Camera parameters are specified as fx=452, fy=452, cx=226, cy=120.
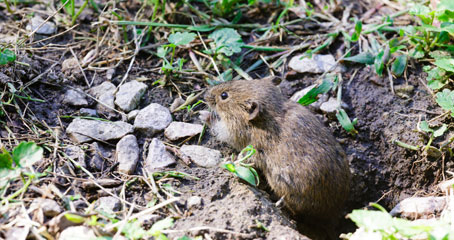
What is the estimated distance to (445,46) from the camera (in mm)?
5508

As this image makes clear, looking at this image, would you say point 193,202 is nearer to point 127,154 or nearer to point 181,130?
point 127,154

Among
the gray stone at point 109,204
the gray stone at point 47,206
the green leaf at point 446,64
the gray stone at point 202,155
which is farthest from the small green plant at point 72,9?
the green leaf at point 446,64

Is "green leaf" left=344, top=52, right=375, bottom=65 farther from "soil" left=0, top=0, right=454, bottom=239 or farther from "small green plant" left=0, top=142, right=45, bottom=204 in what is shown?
"small green plant" left=0, top=142, right=45, bottom=204

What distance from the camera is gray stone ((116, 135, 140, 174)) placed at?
4344 mm

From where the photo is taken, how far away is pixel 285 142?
483 cm

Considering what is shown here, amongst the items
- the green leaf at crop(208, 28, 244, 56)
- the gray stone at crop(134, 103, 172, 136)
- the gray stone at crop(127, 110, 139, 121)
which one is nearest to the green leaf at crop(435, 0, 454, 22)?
the green leaf at crop(208, 28, 244, 56)

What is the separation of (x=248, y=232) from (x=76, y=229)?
4.53 feet

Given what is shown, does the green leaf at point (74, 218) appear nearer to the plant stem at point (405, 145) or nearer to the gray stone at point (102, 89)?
the gray stone at point (102, 89)

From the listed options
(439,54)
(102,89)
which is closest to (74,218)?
(102,89)

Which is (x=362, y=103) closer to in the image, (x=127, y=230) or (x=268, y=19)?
(x=268, y=19)

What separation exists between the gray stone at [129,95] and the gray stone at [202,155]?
0.83m

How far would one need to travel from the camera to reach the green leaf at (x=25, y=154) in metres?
3.38

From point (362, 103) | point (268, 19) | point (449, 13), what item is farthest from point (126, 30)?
point (449, 13)

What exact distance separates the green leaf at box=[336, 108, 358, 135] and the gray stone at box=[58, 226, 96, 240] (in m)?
3.22
